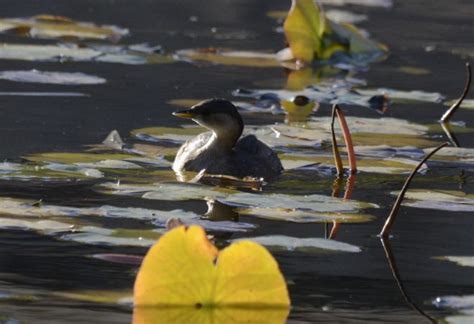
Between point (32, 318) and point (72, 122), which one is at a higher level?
point (72, 122)

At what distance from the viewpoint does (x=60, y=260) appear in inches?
217

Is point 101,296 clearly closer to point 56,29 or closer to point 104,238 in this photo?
point 104,238

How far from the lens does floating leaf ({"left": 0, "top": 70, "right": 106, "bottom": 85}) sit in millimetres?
10625

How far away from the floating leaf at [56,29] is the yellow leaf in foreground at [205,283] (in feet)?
27.6

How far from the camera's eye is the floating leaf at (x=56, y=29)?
13.0 metres

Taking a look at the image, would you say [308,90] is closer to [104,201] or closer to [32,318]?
[104,201]

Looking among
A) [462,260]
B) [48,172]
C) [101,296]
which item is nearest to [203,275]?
[101,296]

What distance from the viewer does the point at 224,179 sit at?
7.82m

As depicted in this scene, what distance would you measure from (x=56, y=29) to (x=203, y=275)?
29.1 feet

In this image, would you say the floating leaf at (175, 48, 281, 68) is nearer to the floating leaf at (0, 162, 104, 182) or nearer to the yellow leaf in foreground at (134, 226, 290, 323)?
the floating leaf at (0, 162, 104, 182)

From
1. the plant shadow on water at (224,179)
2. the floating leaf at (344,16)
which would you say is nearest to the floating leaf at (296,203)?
the plant shadow on water at (224,179)

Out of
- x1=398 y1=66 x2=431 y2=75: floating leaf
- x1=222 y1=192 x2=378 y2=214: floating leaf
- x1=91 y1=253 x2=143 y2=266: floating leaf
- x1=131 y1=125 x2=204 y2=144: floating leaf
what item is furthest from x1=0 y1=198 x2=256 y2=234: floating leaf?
x1=398 y1=66 x2=431 y2=75: floating leaf

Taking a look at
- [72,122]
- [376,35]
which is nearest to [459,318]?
[72,122]

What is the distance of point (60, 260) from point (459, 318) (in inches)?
61.1
